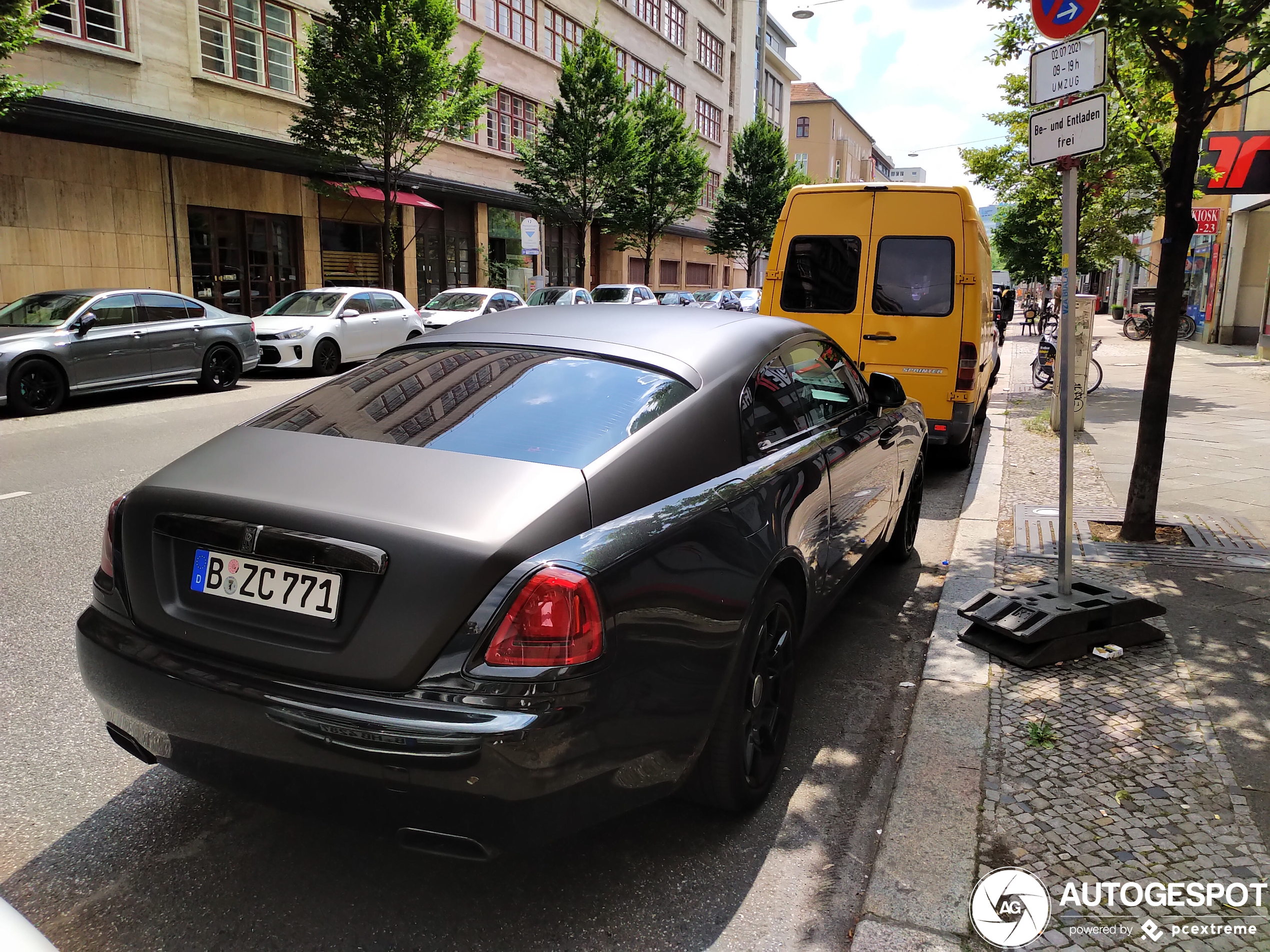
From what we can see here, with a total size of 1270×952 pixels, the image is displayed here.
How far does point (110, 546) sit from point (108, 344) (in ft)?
37.7

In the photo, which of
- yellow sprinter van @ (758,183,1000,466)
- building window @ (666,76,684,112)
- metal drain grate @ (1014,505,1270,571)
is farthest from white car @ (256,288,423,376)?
building window @ (666,76,684,112)

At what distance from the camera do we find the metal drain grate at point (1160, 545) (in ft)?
18.8

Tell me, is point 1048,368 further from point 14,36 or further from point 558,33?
point 558,33

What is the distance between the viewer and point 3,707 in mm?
3682

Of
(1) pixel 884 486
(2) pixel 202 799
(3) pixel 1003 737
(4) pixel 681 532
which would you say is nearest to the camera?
(4) pixel 681 532

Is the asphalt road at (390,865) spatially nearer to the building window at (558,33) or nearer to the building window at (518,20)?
the building window at (518,20)

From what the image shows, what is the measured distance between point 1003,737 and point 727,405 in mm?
1663

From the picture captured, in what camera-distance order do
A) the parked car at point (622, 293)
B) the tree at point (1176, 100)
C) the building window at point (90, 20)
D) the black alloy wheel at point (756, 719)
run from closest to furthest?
the black alloy wheel at point (756, 719) < the tree at point (1176, 100) < the building window at point (90, 20) < the parked car at point (622, 293)

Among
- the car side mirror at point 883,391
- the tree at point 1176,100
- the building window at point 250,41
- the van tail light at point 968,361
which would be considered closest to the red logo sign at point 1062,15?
the tree at point 1176,100

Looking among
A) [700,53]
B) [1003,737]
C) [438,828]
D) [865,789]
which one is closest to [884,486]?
[1003,737]

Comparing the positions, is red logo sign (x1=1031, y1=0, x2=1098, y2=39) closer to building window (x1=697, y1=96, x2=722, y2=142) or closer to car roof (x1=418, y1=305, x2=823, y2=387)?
car roof (x1=418, y1=305, x2=823, y2=387)

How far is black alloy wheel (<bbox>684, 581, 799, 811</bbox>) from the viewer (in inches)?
112

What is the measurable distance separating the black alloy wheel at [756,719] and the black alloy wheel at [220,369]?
13176 millimetres

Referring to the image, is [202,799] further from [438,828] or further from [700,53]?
[700,53]
